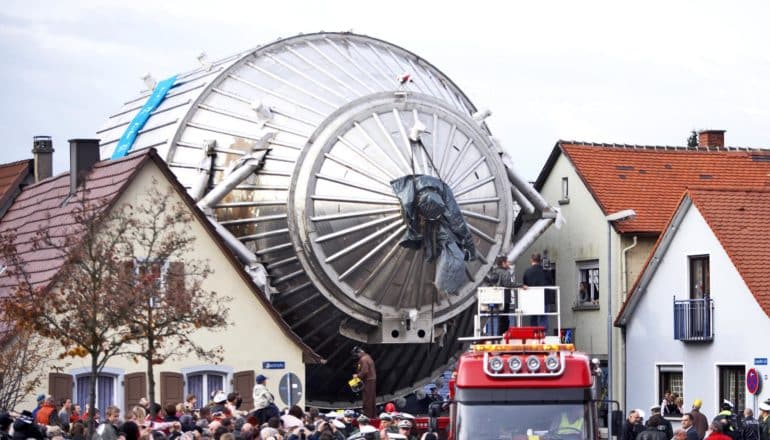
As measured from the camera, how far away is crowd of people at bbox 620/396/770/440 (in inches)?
1084

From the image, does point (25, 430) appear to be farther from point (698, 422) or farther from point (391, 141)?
point (391, 141)

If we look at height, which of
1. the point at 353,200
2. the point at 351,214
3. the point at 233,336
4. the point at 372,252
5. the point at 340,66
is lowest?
the point at 233,336

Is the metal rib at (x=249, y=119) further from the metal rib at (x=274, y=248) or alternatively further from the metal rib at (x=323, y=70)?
the metal rib at (x=274, y=248)

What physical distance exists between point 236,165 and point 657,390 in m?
11.8

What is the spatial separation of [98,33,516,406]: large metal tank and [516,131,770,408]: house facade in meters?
6.18

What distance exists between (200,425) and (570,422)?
504cm

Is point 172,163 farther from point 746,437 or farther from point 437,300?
point 746,437

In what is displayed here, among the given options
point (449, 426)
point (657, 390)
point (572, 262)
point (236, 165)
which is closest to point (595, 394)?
point (449, 426)

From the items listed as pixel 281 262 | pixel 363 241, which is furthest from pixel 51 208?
pixel 363 241

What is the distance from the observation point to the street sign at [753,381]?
127 feet

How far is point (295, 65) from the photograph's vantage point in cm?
4094

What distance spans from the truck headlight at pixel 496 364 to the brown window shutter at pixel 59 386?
12.3m

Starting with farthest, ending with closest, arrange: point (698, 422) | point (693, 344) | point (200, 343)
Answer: point (693, 344) → point (200, 343) → point (698, 422)

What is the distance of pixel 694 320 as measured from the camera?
4272cm
